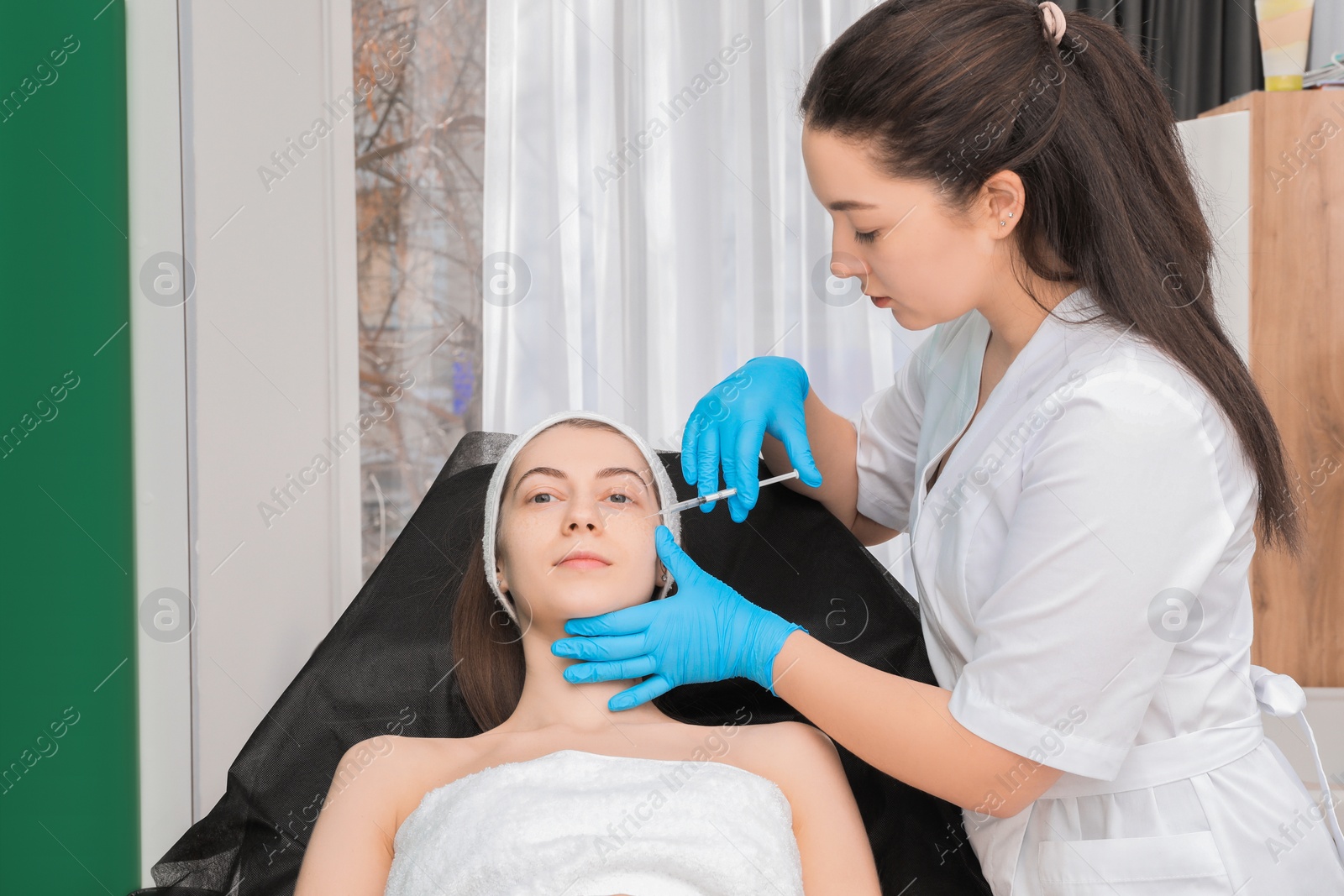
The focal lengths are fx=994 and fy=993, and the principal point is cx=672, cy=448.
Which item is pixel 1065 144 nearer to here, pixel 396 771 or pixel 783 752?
pixel 783 752

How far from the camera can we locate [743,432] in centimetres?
137

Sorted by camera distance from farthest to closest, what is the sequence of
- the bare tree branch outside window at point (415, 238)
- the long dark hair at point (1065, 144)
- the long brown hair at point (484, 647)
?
the bare tree branch outside window at point (415, 238) → the long brown hair at point (484, 647) → the long dark hair at point (1065, 144)

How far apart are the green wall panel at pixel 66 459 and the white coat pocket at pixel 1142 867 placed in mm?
1290

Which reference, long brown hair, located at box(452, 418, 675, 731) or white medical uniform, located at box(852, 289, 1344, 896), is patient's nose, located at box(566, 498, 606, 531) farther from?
white medical uniform, located at box(852, 289, 1344, 896)

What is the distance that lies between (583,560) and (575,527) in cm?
4

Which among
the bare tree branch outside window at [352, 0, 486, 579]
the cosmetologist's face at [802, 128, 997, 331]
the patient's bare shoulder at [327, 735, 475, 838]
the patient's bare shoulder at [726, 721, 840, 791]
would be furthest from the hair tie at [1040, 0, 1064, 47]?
the bare tree branch outside window at [352, 0, 486, 579]

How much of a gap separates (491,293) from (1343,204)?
6.56ft

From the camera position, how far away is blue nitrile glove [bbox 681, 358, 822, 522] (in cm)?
136

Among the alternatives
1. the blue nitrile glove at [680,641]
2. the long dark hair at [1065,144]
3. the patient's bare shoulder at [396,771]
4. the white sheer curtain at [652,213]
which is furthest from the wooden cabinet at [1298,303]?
the patient's bare shoulder at [396,771]

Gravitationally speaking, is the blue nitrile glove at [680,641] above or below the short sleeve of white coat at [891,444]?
below

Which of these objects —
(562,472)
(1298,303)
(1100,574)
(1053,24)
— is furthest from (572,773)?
(1298,303)

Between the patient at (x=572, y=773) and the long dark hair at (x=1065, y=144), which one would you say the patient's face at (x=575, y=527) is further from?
the long dark hair at (x=1065, y=144)

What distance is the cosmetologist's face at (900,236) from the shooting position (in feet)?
3.51

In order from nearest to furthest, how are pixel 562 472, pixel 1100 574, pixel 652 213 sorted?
pixel 1100 574 < pixel 562 472 < pixel 652 213
